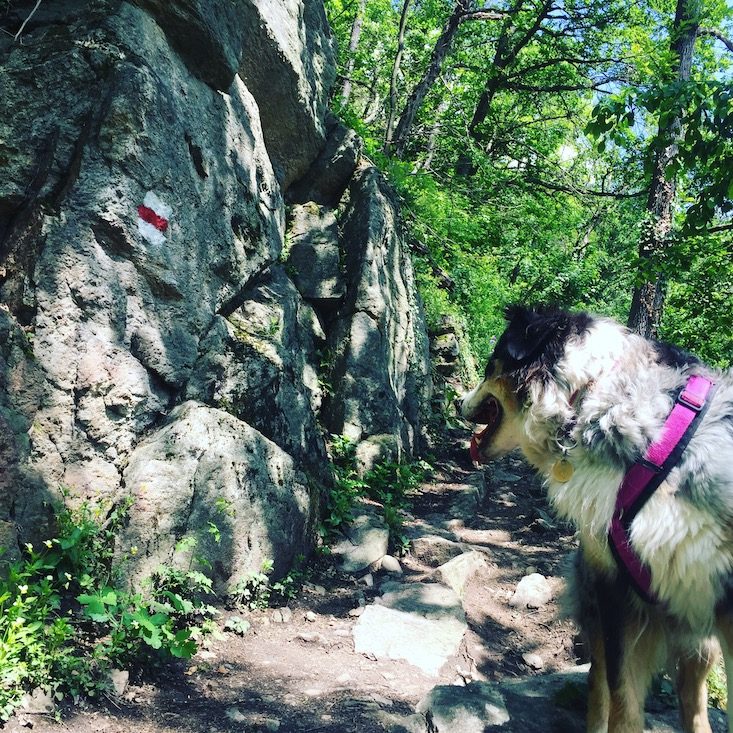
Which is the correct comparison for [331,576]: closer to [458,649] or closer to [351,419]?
[458,649]

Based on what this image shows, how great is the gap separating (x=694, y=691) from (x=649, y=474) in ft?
3.81

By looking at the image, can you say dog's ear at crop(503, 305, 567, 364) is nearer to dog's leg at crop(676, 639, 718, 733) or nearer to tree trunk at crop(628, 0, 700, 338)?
dog's leg at crop(676, 639, 718, 733)

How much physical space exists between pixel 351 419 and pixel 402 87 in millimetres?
10325

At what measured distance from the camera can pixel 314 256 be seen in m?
7.58

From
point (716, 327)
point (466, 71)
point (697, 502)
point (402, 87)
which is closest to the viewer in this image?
point (697, 502)

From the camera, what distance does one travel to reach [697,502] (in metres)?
2.30

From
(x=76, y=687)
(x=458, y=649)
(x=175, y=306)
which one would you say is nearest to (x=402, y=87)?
(x=175, y=306)

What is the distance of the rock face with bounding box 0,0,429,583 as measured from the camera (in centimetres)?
365

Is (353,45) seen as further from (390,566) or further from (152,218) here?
(390,566)

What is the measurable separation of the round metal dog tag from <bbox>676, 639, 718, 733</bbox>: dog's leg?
35.8 inches

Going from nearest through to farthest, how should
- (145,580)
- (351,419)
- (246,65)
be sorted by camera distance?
(145,580) < (246,65) < (351,419)

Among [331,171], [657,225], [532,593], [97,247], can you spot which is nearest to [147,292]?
[97,247]

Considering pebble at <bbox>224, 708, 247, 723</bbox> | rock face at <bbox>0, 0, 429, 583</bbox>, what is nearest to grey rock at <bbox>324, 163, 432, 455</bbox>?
rock face at <bbox>0, 0, 429, 583</bbox>

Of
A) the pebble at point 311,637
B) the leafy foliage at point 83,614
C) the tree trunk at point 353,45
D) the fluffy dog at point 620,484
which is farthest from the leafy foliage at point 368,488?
the tree trunk at point 353,45
